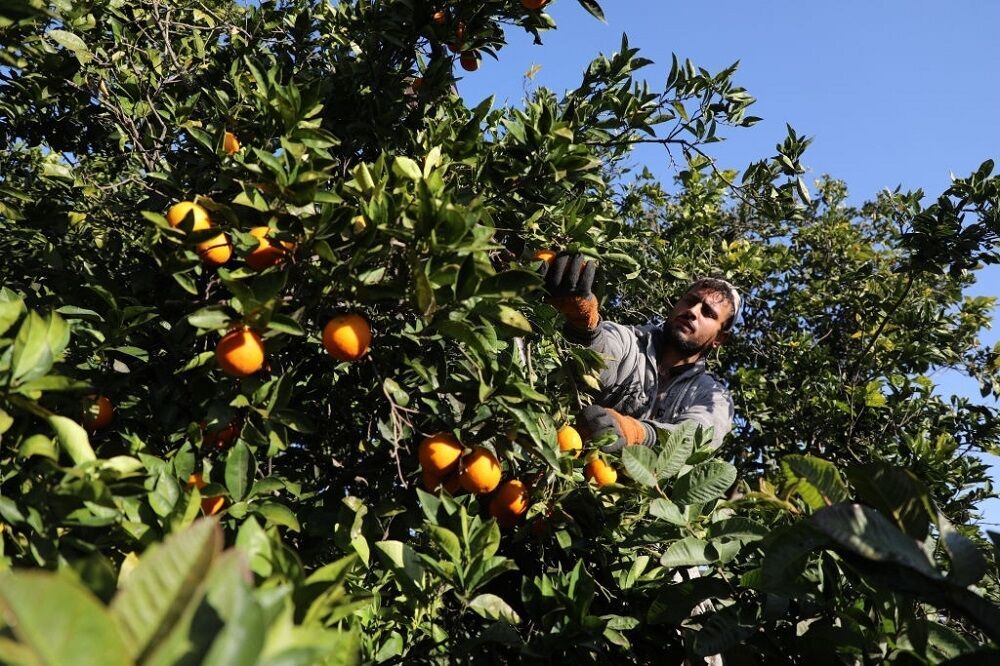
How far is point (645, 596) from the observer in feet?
5.49

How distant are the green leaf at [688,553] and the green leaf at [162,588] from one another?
0.95m

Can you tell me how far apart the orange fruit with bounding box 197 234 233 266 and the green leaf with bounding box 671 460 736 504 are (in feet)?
3.71

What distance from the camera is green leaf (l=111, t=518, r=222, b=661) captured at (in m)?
0.58

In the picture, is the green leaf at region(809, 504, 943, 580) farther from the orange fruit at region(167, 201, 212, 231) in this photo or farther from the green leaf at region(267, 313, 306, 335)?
the orange fruit at region(167, 201, 212, 231)

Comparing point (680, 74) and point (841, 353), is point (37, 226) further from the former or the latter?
point (841, 353)

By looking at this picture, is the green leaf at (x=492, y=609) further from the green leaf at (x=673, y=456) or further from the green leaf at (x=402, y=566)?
the green leaf at (x=673, y=456)

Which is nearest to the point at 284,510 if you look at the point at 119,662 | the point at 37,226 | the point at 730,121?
the point at 119,662

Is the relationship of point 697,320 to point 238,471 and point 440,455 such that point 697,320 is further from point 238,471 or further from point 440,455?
point 238,471

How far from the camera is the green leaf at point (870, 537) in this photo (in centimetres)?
85

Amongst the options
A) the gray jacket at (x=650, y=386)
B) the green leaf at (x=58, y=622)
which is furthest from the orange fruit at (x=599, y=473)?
the green leaf at (x=58, y=622)

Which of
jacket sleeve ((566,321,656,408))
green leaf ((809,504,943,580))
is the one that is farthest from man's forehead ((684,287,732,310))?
green leaf ((809,504,943,580))

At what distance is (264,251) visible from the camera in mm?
1643

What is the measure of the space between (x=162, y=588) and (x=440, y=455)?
40.6 inches

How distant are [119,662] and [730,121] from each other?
8.62 ft
